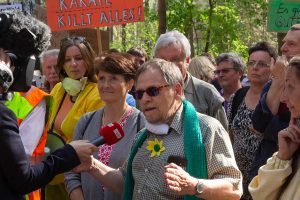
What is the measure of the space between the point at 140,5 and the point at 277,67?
13.8 ft

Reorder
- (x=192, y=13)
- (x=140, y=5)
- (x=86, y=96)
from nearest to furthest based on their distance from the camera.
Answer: (x=86, y=96)
(x=140, y=5)
(x=192, y=13)

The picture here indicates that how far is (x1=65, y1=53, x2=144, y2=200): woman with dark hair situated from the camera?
14.8 feet

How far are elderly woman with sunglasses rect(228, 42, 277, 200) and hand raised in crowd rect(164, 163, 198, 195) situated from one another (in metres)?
1.80

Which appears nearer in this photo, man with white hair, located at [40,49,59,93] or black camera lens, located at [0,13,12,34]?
black camera lens, located at [0,13,12,34]

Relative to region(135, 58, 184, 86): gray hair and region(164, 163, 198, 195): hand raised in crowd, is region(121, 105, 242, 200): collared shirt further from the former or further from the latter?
region(164, 163, 198, 195): hand raised in crowd

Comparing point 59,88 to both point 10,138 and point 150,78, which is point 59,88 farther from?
point 10,138

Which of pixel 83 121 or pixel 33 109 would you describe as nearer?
pixel 33 109

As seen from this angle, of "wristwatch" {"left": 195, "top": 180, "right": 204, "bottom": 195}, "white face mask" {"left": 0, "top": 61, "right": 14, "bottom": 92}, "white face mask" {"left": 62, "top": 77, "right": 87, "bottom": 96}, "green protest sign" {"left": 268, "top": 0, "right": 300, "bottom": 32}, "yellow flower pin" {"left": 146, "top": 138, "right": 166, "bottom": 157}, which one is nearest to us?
"white face mask" {"left": 0, "top": 61, "right": 14, "bottom": 92}

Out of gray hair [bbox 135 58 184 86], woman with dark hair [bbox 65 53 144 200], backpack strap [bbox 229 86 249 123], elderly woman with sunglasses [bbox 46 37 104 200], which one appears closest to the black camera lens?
gray hair [bbox 135 58 184 86]

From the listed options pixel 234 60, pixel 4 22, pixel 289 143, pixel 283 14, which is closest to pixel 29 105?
pixel 4 22

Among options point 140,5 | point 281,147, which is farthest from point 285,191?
point 140,5

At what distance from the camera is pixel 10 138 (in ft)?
10.4

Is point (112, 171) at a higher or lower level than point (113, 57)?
lower

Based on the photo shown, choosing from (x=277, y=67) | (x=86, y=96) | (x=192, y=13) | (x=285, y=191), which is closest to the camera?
(x=285, y=191)
